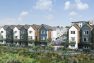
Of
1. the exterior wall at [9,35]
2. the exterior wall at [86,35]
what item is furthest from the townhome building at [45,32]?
the exterior wall at [9,35]

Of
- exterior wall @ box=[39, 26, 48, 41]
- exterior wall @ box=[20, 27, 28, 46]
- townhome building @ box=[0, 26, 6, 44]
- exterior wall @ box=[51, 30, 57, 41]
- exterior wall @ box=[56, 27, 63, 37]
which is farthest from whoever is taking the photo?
townhome building @ box=[0, 26, 6, 44]

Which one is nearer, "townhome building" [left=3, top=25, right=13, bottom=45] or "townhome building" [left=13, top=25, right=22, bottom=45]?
"townhome building" [left=13, top=25, right=22, bottom=45]

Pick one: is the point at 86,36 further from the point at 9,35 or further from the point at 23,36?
the point at 9,35

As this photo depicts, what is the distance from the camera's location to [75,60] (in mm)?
46500

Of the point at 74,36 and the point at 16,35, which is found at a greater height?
the point at 16,35

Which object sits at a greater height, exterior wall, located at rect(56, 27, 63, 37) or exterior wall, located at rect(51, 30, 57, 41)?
exterior wall, located at rect(56, 27, 63, 37)

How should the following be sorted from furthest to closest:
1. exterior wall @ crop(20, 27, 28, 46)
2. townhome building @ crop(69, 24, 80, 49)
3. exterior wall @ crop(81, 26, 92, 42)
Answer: exterior wall @ crop(20, 27, 28, 46), townhome building @ crop(69, 24, 80, 49), exterior wall @ crop(81, 26, 92, 42)

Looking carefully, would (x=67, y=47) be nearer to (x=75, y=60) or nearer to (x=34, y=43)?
(x=34, y=43)

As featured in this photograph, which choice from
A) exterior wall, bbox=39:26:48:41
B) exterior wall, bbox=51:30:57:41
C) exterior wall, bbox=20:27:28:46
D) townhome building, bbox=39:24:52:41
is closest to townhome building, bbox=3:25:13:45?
exterior wall, bbox=20:27:28:46

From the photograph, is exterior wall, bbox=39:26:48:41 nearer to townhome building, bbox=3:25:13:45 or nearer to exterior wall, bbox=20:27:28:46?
exterior wall, bbox=20:27:28:46

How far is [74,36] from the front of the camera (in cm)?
7344

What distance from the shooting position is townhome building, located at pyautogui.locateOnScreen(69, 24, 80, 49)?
72.7 meters

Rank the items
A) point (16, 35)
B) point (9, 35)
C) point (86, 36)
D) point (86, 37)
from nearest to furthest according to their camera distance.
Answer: point (86, 37) < point (86, 36) < point (16, 35) < point (9, 35)

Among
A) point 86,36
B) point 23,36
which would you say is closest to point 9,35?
point 23,36
